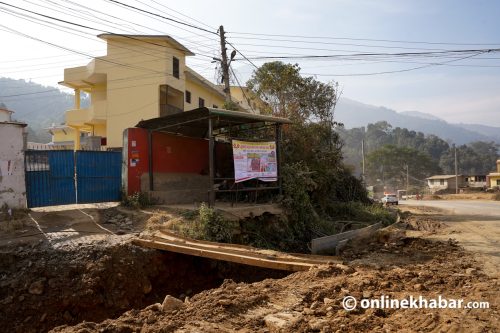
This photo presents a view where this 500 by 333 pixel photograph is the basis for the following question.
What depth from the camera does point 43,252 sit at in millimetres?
7551

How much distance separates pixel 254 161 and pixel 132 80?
51.3ft

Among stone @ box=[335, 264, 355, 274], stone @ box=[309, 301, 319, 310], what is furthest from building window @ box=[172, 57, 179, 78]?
stone @ box=[309, 301, 319, 310]

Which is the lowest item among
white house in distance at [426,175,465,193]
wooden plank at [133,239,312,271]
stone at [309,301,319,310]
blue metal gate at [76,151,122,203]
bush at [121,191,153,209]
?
white house in distance at [426,175,465,193]

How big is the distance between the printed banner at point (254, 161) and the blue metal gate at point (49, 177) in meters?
4.90

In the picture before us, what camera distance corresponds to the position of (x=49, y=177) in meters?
10.7

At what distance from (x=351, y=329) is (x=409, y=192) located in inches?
2546

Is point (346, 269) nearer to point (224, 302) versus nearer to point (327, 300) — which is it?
point (327, 300)

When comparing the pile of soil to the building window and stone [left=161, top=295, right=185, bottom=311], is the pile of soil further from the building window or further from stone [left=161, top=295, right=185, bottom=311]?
the building window

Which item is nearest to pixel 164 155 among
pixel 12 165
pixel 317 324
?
pixel 12 165

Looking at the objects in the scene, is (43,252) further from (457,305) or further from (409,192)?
(409,192)

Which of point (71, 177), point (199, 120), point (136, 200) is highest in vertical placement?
point (199, 120)

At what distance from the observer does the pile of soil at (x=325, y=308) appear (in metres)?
4.05

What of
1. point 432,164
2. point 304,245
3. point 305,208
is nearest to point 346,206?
point 305,208

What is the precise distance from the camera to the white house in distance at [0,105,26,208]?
9.66 metres
